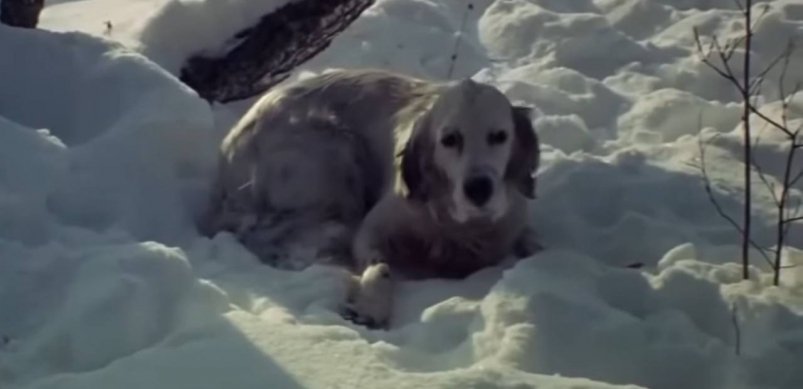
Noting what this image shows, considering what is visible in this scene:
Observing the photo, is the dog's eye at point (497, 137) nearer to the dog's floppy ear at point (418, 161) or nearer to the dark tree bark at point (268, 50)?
the dog's floppy ear at point (418, 161)

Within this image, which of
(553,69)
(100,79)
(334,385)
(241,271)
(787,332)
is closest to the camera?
(334,385)

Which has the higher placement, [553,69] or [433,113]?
[433,113]

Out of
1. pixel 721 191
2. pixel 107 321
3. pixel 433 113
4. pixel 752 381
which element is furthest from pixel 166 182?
pixel 752 381

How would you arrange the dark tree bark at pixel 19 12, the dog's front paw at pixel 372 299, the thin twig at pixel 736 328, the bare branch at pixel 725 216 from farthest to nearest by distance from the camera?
the dark tree bark at pixel 19 12 < the bare branch at pixel 725 216 < the dog's front paw at pixel 372 299 < the thin twig at pixel 736 328

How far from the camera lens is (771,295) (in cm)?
457

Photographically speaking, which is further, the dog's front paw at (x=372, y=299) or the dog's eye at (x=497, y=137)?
the dog's eye at (x=497, y=137)

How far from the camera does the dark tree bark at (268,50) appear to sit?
690cm

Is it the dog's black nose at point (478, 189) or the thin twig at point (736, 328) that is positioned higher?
the dog's black nose at point (478, 189)

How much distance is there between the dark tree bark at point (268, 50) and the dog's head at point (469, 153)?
1.80m

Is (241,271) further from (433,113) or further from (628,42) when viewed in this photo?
(628,42)

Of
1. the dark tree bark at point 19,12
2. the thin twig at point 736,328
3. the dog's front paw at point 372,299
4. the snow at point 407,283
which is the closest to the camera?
the snow at point 407,283

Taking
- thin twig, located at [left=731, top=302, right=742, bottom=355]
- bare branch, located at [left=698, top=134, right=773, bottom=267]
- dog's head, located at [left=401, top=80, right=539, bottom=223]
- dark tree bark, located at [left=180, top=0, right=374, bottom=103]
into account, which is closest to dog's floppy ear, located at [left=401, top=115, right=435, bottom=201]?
dog's head, located at [left=401, top=80, right=539, bottom=223]

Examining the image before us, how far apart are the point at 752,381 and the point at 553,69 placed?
3.80 meters

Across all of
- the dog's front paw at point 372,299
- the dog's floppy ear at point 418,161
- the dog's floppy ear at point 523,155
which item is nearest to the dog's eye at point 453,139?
the dog's floppy ear at point 418,161
